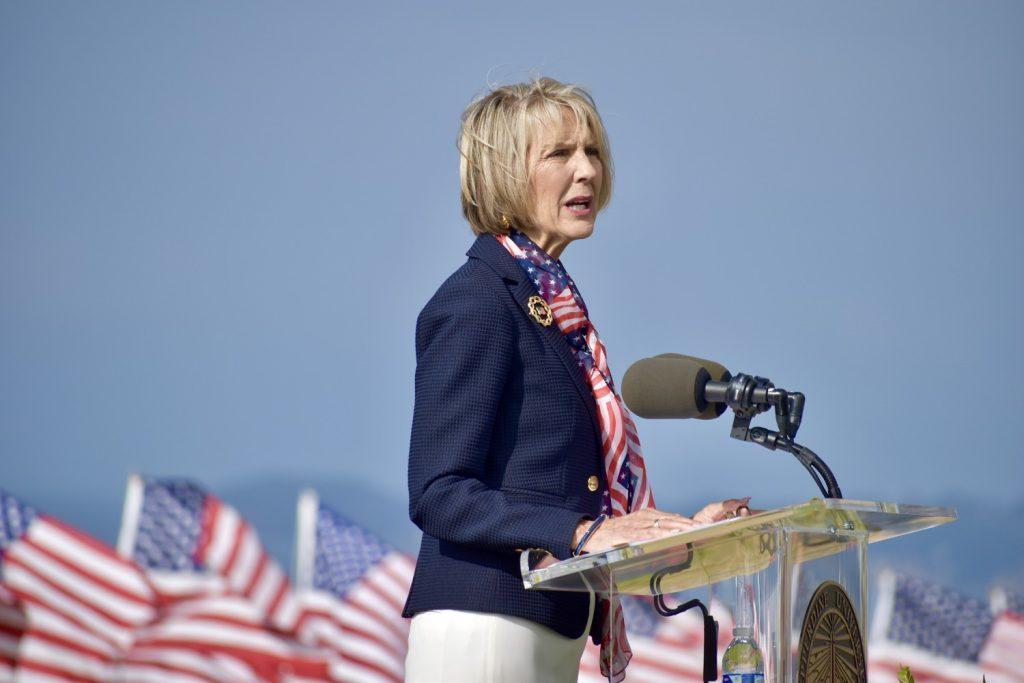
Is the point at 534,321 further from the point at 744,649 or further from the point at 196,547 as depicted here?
the point at 196,547

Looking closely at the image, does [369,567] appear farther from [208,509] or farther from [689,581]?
[689,581]

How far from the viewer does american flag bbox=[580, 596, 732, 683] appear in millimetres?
5712

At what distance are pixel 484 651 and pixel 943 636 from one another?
16.5 feet

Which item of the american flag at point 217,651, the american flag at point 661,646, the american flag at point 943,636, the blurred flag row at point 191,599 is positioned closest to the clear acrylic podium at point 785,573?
the american flag at point 661,646

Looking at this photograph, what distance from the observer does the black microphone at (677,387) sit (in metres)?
1.60

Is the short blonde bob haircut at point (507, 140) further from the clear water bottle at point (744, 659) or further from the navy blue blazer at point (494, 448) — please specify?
the clear water bottle at point (744, 659)

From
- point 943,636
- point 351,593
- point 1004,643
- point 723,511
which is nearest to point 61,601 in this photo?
point 351,593

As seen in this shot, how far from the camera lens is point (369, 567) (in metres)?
6.61

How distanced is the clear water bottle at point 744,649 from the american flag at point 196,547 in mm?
5453

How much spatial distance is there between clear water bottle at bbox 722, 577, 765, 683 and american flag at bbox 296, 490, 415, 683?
483 cm

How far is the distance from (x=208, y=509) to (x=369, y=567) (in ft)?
3.37

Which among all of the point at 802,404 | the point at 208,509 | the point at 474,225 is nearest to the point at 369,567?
the point at 208,509

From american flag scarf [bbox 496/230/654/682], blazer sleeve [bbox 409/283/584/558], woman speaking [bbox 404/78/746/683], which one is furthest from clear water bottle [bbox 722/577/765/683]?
american flag scarf [bbox 496/230/654/682]

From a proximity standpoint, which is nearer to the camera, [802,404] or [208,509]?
[802,404]
